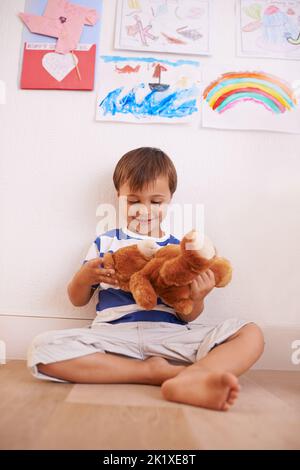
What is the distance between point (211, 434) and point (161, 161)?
26.3 inches

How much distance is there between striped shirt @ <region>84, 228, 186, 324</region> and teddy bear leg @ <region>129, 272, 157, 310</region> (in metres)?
0.18

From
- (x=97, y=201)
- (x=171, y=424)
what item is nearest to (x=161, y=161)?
(x=97, y=201)

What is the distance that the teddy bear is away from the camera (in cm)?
63

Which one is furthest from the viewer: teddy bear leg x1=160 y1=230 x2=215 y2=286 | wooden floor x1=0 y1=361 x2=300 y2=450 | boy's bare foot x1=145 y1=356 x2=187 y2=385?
boy's bare foot x1=145 y1=356 x2=187 y2=385

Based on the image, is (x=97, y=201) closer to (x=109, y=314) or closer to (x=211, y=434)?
(x=109, y=314)

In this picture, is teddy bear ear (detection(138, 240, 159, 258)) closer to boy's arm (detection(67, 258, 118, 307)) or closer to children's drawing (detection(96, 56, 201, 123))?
boy's arm (detection(67, 258, 118, 307))

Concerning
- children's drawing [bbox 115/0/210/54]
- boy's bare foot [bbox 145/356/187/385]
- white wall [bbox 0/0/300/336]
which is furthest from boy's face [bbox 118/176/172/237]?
children's drawing [bbox 115/0/210/54]

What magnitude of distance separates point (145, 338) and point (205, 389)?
264mm

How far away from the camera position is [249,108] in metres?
1.08

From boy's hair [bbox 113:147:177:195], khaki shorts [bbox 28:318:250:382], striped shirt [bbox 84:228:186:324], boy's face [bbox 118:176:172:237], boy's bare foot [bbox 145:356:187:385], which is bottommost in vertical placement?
boy's bare foot [bbox 145:356:187:385]

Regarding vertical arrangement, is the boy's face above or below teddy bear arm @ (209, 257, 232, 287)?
above

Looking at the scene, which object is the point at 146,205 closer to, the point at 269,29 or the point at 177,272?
the point at 177,272

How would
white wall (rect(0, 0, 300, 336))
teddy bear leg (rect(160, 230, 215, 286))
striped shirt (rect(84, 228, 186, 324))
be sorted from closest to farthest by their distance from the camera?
teddy bear leg (rect(160, 230, 215, 286))
striped shirt (rect(84, 228, 186, 324))
white wall (rect(0, 0, 300, 336))

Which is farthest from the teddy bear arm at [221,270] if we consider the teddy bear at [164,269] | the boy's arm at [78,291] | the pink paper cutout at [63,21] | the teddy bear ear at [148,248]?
the pink paper cutout at [63,21]
